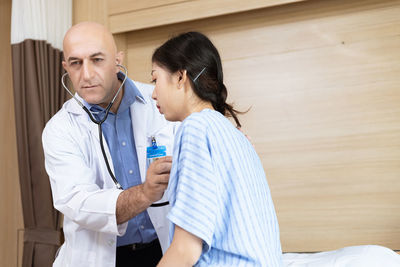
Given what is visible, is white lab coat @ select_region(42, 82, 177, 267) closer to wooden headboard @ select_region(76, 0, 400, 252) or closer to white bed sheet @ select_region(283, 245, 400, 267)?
white bed sheet @ select_region(283, 245, 400, 267)

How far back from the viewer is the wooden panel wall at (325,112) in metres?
2.38

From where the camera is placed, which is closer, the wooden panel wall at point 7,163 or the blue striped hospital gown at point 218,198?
the blue striped hospital gown at point 218,198

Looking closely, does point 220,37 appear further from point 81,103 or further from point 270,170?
point 81,103

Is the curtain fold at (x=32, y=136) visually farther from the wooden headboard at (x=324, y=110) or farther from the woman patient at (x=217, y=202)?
the woman patient at (x=217, y=202)

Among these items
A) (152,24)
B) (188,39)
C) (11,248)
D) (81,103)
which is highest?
(152,24)

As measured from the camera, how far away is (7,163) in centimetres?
298

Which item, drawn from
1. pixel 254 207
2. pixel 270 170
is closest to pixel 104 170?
pixel 254 207

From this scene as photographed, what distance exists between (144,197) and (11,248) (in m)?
1.99

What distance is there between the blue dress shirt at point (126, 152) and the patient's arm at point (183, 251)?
2.48 feet

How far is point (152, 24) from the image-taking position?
9.11ft

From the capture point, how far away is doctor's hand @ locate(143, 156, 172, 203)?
50.9 inches

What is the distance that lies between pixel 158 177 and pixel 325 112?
4.83 ft

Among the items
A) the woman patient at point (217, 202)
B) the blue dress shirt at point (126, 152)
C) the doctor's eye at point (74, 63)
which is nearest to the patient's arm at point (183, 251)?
the woman patient at point (217, 202)

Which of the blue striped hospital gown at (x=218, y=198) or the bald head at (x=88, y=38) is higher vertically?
the bald head at (x=88, y=38)
